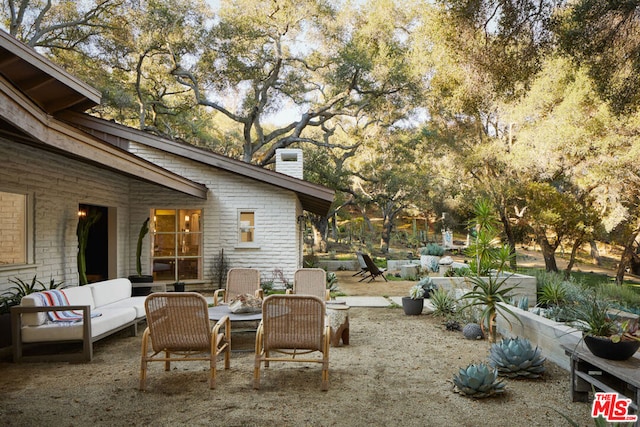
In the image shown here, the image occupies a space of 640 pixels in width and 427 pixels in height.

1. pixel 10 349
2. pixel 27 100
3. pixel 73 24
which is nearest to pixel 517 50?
pixel 27 100

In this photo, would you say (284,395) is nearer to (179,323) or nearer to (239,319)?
(179,323)

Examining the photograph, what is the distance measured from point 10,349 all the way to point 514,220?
56.1ft

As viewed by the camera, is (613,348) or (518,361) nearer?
(613,348)

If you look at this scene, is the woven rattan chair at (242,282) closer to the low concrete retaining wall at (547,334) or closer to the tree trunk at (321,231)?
the low concrete retaining wall at (547,334)

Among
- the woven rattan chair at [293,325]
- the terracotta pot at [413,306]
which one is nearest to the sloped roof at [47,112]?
the woven rattan chair at [293,325]

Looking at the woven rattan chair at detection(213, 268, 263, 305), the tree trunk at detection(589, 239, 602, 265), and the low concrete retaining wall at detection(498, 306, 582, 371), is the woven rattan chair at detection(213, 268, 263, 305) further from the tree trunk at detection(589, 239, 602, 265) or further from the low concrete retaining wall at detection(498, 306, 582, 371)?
the tree trunk at detection(589, 239, 602, 265)

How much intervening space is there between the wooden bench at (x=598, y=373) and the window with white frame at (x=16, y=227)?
24.6 feet

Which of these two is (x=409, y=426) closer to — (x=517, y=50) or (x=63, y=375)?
(x=63, y=375)

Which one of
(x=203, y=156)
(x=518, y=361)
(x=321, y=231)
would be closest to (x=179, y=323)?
(x=518, y=361)

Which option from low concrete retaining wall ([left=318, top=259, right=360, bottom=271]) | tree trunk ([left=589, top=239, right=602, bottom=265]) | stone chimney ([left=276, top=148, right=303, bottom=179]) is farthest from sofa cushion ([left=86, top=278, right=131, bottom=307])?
tree trunk ([left=589, top=239, right=602, bottom=265])

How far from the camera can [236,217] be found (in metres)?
11.1

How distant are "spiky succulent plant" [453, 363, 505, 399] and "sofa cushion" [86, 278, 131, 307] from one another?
5.06m

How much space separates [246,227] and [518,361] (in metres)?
7.63

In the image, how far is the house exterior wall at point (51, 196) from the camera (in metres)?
6.93
